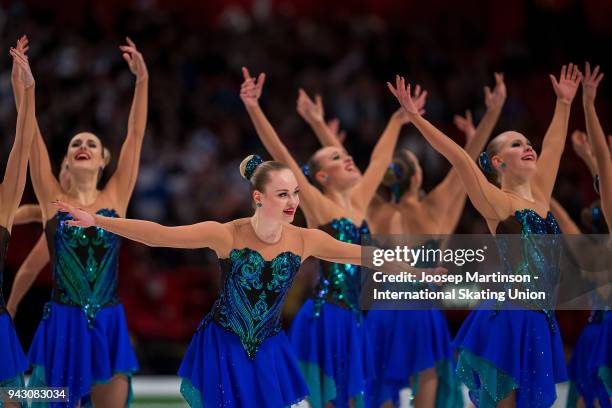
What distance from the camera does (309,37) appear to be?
1105 centimetres

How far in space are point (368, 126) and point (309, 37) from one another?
199cm

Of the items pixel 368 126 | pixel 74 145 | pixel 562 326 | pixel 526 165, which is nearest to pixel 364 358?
pixel 526 165

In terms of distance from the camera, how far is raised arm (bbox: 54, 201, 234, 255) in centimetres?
386

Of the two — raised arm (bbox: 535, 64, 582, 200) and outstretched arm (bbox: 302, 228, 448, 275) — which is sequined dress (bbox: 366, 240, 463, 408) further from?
outstretched arm (bbox: 302, 228, 448, 275)

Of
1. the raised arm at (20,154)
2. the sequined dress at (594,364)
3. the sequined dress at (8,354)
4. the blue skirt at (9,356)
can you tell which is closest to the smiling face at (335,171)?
the sequined dress at (594,364)

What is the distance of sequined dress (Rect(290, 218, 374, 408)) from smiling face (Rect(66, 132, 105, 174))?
130cm

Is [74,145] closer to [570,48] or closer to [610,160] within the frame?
[610,160]

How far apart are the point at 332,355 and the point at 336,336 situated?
0.35 ft

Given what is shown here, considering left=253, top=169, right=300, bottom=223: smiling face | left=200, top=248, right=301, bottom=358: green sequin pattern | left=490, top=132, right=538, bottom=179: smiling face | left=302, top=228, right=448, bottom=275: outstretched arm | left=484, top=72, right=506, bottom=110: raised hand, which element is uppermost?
left=484, top=72, right=506, bottom=110: raised hand

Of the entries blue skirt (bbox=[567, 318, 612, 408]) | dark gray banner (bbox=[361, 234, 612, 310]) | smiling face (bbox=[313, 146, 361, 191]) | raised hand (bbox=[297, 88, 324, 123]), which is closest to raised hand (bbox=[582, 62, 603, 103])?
dark gray banner (bbox=[361, 234, 612, 310])

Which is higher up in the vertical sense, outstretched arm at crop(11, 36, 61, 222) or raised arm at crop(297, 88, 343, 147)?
raised arm at crop(297, 88, 343, 147)

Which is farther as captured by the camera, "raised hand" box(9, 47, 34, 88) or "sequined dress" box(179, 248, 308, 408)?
"raised hand" box(9, 47, 34, 88)

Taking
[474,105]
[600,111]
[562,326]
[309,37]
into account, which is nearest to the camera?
[562,326]

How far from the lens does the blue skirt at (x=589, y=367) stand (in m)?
5.04
